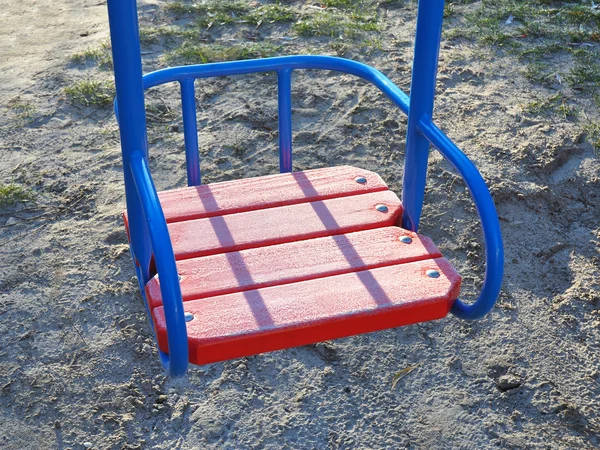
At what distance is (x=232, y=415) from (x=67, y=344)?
0.57m

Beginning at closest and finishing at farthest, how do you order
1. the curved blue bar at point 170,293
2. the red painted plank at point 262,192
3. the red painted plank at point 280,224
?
the curved blue bar at point 170,293 → the red painted plank at point 280,224 → the red painted plank at point 262,192

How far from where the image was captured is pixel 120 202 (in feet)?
9.87

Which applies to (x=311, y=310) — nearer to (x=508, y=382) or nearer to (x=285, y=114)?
(x=285, y=114)

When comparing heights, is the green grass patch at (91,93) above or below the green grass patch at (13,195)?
above

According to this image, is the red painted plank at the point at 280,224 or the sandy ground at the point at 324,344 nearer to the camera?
the red painted plank at the point at 280,224

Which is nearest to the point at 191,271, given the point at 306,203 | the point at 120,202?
the point at 306,203

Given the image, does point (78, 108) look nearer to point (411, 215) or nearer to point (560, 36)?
point (411, 215)

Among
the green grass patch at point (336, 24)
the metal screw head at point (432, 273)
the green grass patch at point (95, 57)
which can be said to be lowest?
the green grass patch at point (95, 57)

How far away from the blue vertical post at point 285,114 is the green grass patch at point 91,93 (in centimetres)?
152

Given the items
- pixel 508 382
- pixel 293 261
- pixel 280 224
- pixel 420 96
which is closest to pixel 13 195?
pixel 280 224

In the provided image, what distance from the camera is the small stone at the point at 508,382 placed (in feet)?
7.65

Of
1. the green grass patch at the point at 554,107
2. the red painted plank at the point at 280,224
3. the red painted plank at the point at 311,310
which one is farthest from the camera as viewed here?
the green grass patch at the point at 554,107

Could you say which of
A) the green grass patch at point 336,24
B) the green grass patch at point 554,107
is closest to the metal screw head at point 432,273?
the green grass patch at point 554,107

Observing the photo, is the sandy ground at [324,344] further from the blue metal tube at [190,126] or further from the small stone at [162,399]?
the blue metal tube at [190,126]
